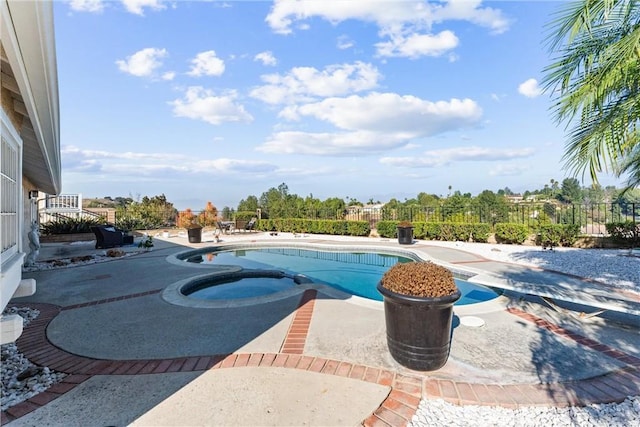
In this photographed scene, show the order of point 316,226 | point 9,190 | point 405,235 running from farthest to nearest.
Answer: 1. point 316,226
2. point 405,235
3. point 9,190

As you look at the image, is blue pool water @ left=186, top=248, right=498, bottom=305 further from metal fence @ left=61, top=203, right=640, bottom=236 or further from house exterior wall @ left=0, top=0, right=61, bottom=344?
metal fence @ left=61, top=203, right=640, bottom=236

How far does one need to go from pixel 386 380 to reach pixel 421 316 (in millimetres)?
674

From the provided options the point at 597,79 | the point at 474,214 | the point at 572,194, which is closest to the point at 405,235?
the point at 474,214

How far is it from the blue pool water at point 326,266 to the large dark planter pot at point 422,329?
3480 mm

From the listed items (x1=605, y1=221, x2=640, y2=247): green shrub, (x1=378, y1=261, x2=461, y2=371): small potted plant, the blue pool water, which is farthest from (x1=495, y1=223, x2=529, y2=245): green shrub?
(x1=378, y1=261, x2=461, y2=371): small potted plant

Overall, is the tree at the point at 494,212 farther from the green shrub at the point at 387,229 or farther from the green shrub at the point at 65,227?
the green shrub at the point at 65,227

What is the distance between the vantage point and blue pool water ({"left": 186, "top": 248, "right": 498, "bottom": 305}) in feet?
22.8

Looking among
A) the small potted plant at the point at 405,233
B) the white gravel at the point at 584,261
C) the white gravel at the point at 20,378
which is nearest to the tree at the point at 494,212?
the white gravel at the point at 584,261

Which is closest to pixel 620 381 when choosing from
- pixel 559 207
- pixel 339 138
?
pixel 559 207

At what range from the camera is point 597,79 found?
12.3 ft

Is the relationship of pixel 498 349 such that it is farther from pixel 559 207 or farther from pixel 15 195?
pixel 559 207

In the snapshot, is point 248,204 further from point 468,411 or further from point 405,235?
point 468,411

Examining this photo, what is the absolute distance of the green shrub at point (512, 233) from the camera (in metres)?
12.5

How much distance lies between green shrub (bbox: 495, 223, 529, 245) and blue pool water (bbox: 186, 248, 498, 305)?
4.91 m
